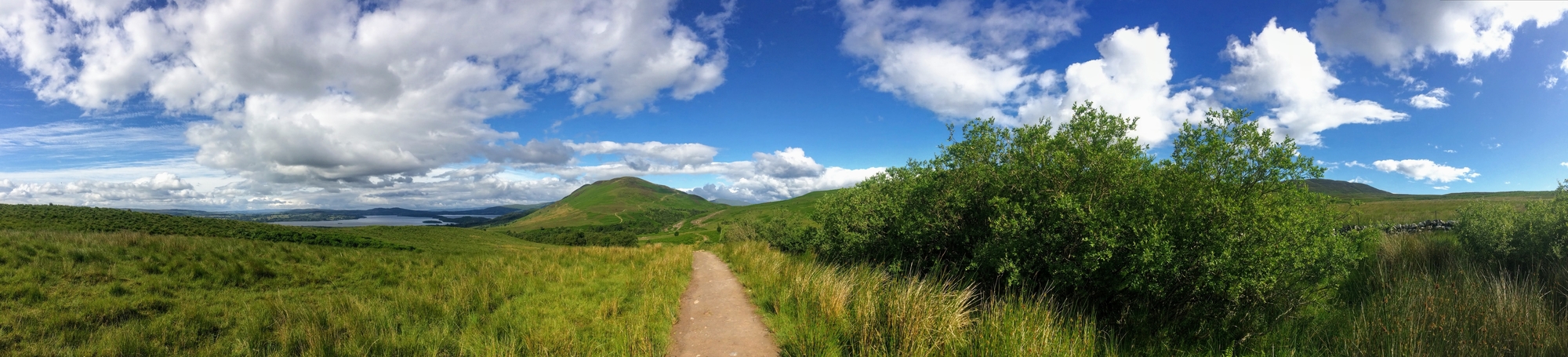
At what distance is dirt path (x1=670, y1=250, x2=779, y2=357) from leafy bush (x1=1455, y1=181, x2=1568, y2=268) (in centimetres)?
1932

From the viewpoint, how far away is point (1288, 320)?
31.9 feet

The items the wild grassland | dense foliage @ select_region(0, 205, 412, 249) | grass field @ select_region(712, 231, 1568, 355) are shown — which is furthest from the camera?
dense foliage @ select_region(0, 205, 412, 249)

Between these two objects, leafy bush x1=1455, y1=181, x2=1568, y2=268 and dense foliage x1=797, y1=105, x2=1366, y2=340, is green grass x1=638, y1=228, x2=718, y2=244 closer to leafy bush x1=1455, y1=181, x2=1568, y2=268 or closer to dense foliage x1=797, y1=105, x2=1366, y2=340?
dense foliage x1=797, y1=105, x2=1366, y2=340

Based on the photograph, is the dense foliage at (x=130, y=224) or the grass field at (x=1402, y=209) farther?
the dense foliage at (x=130, y=224)

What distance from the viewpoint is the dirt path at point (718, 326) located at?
7.74 metres

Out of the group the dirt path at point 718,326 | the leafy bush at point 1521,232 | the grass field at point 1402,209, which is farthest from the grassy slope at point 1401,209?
the dirt path at point 718,326

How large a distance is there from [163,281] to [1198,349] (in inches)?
885

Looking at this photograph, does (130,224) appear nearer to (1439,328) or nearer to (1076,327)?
(1076,327)

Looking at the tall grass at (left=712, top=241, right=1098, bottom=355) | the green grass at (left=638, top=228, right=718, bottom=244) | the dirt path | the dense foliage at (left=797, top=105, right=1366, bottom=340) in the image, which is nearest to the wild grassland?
the dirt path

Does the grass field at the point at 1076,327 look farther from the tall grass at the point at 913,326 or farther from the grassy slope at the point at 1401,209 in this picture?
the grassy slope at the point at 1401,209

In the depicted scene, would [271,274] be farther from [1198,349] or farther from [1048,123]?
[1198,349]

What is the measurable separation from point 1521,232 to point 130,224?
65470mm

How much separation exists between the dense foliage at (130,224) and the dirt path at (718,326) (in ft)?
94.5

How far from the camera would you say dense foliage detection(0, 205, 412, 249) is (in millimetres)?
28234
